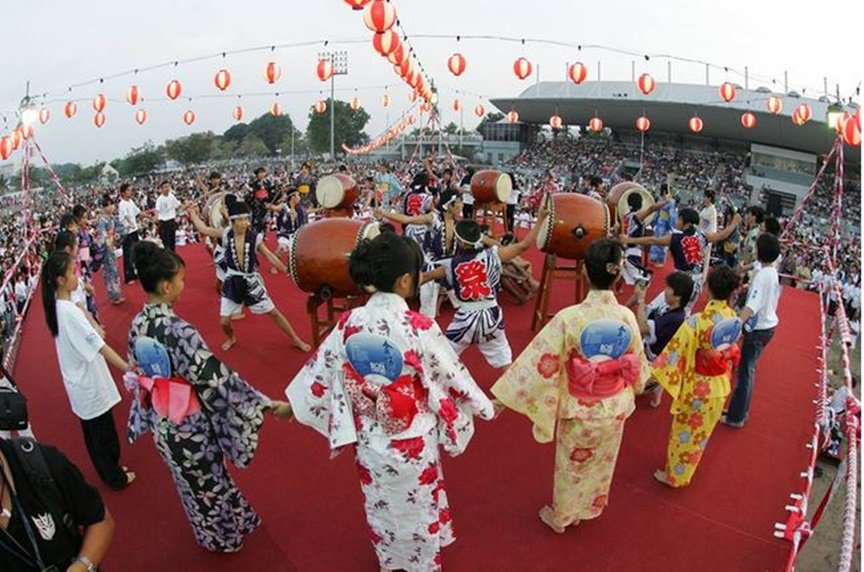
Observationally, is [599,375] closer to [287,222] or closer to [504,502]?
[504,502]

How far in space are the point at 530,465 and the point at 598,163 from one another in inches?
1297

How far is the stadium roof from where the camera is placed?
75.4ft

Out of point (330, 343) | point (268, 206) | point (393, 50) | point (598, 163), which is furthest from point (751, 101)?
point (330, 343)

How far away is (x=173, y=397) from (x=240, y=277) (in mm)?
2639

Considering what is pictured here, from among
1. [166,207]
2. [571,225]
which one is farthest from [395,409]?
[166,207]

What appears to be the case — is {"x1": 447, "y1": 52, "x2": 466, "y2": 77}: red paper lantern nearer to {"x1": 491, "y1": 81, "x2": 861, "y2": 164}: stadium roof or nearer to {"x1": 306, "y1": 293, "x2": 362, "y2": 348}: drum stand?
{"x1": 306, "y1": 293, "x2": 362, "y2": 348}: drum stand

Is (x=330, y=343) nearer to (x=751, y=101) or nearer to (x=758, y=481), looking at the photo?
(x=758, y=481)

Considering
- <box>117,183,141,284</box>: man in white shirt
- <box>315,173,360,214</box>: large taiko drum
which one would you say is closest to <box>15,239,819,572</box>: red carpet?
<box>117,183,141,284</box>: man in white shirt

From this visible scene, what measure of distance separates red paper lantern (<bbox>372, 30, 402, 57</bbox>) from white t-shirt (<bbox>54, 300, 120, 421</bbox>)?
5760 millimetres

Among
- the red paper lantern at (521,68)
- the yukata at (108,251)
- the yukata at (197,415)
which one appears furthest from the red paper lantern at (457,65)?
the yukata at (197,415)

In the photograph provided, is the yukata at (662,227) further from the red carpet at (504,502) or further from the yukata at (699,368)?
the yukata at (699,368)

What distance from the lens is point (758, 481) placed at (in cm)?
354

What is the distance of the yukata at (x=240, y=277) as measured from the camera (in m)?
4.95

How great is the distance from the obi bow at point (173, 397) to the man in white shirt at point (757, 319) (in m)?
3.21
